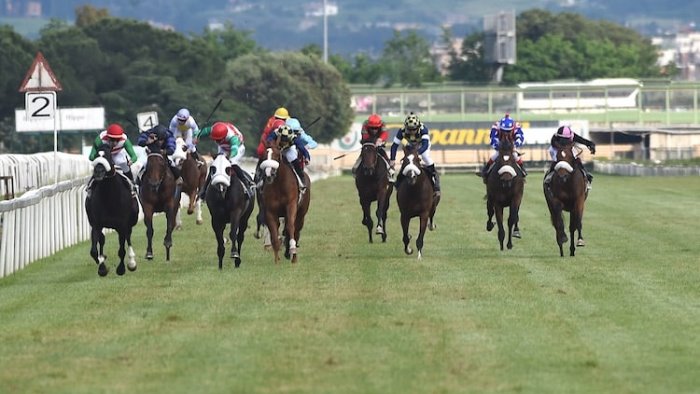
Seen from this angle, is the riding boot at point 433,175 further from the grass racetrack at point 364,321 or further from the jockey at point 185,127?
the jockey at point 185,127

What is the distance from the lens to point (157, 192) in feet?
81.4

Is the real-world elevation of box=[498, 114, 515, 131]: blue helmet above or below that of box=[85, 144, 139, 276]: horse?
above

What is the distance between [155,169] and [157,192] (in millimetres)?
879

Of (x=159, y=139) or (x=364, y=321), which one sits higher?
(x=159, y=139)

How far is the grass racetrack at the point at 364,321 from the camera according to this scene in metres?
13.0

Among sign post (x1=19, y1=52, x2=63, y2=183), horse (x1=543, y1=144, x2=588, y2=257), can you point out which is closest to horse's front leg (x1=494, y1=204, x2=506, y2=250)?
horse (x1=543, y1=144, x2=588, y2=257)

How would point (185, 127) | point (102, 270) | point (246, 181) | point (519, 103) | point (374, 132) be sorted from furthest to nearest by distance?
point (519, 103)
point (185, 127)
point (374, 132)
point (246, 181)
point (102, 270)

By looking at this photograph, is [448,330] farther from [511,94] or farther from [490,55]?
[490,55]

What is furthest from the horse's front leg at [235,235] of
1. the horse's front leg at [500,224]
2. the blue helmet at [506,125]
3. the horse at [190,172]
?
the horse at [190,172]

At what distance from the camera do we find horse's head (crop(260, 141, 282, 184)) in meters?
23.3

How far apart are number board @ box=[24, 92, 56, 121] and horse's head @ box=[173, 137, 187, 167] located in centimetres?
196

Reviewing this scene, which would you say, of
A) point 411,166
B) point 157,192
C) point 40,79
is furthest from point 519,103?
point 157,192

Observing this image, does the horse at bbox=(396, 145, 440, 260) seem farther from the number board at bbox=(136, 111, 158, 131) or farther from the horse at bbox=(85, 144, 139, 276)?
the number board at bbox=(136, 111, 158, 131)

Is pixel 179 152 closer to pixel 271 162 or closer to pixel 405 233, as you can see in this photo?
pixel 405 233
